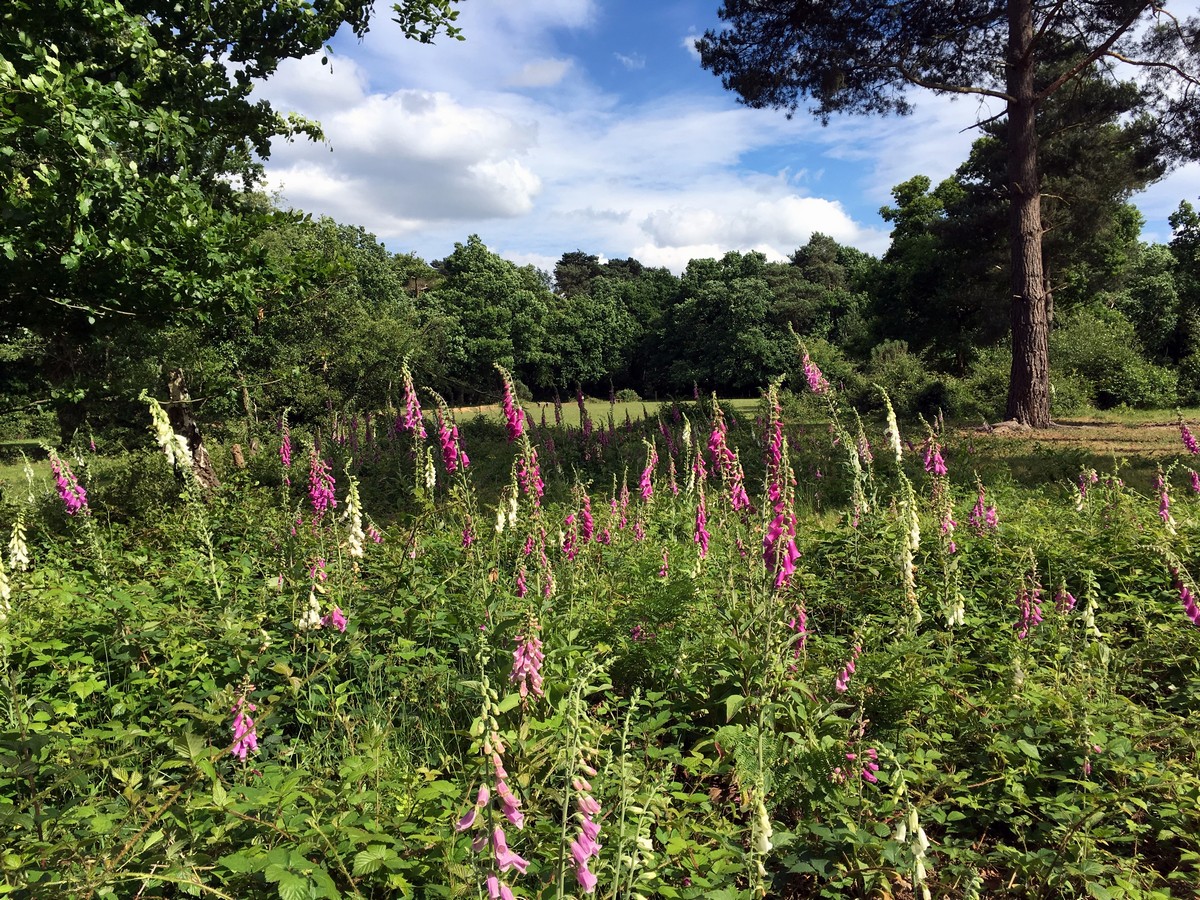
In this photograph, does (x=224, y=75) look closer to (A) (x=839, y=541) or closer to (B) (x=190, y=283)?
(B) (x=190, y=283)

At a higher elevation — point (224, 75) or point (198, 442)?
point (224, 75)

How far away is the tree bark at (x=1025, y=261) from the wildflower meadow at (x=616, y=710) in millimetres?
8278

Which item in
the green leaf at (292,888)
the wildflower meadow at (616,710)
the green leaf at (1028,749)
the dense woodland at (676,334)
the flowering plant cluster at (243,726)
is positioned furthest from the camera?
the dense woodland at (676,334)

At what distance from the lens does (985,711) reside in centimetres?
332

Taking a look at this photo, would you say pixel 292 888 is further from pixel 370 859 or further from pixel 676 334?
pixel 676 334

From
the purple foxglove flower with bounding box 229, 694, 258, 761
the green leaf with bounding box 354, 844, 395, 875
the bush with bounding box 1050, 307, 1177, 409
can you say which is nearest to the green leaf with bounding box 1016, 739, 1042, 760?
the green leaf with bounding box 354, 844, 395, 875

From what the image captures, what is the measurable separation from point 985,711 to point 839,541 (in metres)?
2.38

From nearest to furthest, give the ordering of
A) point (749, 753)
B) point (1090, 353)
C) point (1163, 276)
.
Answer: point (749, 753)
point (1090, 353)
point (1163, 276)

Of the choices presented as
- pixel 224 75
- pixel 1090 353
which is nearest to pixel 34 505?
pixel 224 75

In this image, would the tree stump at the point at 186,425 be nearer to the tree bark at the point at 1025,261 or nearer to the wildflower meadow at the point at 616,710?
the wildflower meadow at the point at 616,710

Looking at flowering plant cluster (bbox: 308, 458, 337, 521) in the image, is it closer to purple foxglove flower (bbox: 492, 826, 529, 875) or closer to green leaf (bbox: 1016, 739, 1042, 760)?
purple foxglove flower (bbox: 492, 826, 529, 875)

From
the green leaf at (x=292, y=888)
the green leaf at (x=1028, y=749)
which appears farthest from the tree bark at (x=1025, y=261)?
the green leaf at (x=292, y=888)

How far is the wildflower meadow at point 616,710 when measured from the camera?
6.75 ft

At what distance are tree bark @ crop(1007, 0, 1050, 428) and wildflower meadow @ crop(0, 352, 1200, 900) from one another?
828cm
